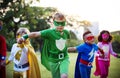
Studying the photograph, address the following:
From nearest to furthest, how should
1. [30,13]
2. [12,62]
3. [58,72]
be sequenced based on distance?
[58,72]
[12,62]
[30,13]

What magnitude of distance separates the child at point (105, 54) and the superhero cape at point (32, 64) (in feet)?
2.90

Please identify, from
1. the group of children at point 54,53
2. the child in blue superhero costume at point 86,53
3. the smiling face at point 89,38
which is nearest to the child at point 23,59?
the group of children at point 54,53

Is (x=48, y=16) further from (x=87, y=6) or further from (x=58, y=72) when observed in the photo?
(x=58, y=72)

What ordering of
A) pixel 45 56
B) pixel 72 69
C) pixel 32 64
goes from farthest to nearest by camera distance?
pixel 72 69
pixel 32 64
pixel 45 56

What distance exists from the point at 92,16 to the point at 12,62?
1.33 meters

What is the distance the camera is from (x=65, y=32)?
15.3ft

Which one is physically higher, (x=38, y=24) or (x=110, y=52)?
(x=38, y=24)

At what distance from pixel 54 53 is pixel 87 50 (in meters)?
0.44

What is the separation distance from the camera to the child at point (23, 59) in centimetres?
473

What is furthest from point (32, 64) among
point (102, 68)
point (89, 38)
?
point (102, 68)

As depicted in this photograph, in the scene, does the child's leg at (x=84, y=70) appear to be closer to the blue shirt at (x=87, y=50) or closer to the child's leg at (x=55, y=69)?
the blue shirt at (x=87, y=50)

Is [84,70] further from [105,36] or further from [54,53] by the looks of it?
[105,36]

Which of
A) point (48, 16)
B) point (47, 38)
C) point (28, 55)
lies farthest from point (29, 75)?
point (48, 16)

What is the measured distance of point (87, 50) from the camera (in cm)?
473
